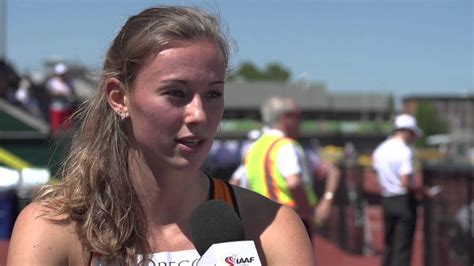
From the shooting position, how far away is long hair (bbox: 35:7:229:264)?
2014mm

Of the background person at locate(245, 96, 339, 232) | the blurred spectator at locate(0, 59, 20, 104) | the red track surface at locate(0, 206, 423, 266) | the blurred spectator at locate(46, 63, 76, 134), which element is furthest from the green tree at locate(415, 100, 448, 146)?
the background person at locate(245, 96, 339, 232)

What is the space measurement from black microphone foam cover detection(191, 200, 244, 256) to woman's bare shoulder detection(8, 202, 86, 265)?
297mm

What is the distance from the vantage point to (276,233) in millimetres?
2051

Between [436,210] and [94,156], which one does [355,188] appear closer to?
[436,210]

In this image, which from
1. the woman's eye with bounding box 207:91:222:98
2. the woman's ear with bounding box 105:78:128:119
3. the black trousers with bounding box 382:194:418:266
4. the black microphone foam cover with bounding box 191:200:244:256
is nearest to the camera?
the black microphone foam cover with bounding box 191:200:244:256

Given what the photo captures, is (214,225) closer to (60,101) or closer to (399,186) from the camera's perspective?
(399,186)

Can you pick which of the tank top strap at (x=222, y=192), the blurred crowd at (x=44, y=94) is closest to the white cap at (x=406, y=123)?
the blurred crowd at (x=44, y=94)

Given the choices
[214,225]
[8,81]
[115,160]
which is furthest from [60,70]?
[214,225]

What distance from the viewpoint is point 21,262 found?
1.94m

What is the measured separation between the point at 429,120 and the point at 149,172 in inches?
5122

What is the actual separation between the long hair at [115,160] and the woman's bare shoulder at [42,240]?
0.07ft

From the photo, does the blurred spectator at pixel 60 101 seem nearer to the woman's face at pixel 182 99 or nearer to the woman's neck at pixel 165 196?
the woman's neck at pixel 165 196

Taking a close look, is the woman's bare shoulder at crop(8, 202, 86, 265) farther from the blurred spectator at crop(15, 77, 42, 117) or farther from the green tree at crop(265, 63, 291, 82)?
the green tree at crop(265, 63, 291, 82)

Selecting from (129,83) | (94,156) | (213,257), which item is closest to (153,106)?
(129,83)
